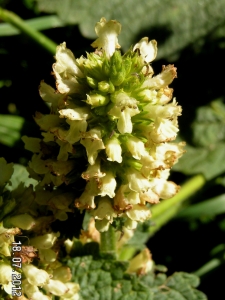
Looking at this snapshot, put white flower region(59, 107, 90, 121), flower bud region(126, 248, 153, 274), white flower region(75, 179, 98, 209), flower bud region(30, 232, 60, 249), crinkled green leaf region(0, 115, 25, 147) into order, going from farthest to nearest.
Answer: crinkled green leaf region(0, 115, 25, 147) → flower bud region(126, 248, 153, 274) → flower bud region(30, 232, 60, 249) → white flower region(75, 179, 98, 209) → white flower region(59, 107, 90, 121)

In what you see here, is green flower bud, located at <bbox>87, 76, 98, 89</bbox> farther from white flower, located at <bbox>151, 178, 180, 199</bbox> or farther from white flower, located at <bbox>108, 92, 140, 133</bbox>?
white flower, located at <bbox>151, 178, 180, 199</bbox>

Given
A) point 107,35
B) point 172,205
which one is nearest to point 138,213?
point 107,35

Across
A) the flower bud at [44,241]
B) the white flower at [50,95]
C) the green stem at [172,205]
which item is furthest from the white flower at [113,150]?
the green stem at [172,205]

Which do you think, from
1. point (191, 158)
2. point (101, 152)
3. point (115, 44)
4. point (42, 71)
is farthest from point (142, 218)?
point (42, 71)

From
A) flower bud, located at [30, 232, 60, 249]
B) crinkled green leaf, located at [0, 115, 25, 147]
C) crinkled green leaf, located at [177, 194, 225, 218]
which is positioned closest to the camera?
flower bud, located at [30, 232, 60, 249]
